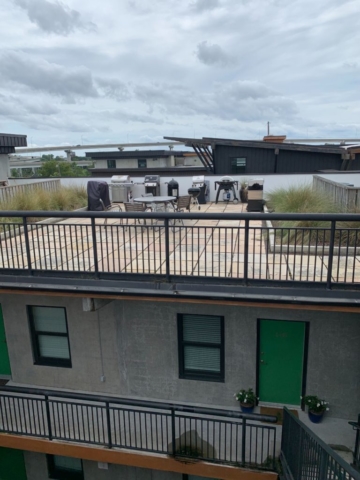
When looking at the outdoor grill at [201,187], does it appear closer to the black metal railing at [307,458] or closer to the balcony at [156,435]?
the balcony at [156,435]

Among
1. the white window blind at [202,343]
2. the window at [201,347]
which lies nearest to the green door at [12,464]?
the window at [201,347]

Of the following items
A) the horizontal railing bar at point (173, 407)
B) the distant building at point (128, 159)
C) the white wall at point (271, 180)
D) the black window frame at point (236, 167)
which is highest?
the distant building at point (128, 159)

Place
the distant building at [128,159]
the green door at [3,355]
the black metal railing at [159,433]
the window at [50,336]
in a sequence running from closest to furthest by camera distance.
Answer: the black metal railing at [159,433] < the window at [50,336] < the green door at [3,355] < the distant building at [128,159]

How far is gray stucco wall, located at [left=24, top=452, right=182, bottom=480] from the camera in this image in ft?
21.4

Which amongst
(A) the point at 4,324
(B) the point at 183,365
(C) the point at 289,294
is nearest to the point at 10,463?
(A) the point at 4,324

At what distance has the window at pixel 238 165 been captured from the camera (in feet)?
54.6

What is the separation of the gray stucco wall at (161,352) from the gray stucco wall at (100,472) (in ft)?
4.28

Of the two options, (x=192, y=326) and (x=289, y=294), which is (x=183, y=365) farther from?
(x=289, y=294)

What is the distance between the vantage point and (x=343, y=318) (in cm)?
582

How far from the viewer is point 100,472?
679 centimetres

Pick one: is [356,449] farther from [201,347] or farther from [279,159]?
[279,159]

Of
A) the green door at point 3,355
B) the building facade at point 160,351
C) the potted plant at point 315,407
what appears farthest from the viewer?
the green door at point 3,355

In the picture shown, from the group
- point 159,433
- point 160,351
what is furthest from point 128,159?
point 159,433

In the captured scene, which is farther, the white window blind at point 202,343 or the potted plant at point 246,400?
the white window blind at point 202,343
